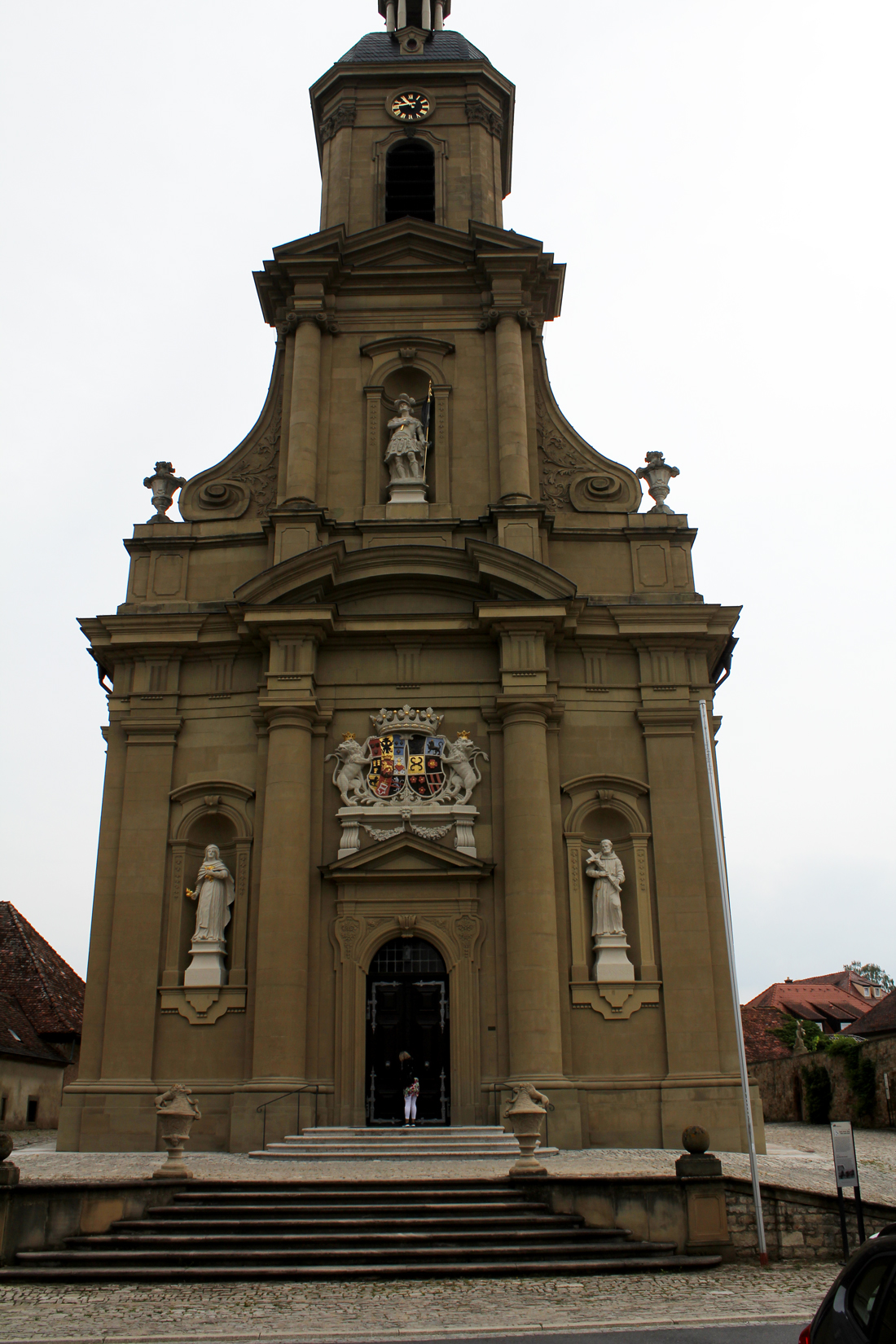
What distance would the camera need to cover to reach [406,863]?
61.6ft

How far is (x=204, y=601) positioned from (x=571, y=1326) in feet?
48.2

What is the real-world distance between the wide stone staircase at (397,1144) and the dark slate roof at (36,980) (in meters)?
17.7

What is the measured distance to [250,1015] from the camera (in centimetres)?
1816

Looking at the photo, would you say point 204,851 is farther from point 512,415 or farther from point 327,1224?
point 512,415

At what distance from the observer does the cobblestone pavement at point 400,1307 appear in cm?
869

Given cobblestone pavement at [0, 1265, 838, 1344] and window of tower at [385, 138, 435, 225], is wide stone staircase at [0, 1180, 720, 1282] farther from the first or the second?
window of tower at [385, 138, 435, 225]

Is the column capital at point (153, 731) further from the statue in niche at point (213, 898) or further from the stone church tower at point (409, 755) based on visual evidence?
the statue in niche at point (213, 898)

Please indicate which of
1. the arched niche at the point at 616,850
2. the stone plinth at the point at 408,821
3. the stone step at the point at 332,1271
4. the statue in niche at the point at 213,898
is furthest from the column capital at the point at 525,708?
the stone step at the point at 332,1271

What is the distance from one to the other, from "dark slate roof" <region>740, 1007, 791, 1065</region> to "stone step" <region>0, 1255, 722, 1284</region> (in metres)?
29.5

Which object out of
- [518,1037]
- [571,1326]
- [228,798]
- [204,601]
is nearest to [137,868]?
[228,798]

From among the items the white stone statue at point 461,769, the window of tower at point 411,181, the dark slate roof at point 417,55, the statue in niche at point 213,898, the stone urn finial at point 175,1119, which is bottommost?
the stone urn finial at point 175,1119

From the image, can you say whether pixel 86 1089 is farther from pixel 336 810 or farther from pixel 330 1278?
pixel 330 1278

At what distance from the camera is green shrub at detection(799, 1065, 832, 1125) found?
109ft

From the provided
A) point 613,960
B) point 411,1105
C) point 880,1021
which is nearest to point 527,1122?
point 411,1105
